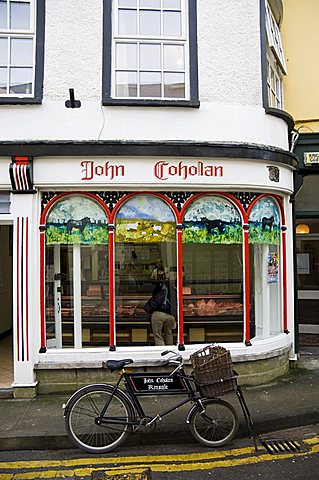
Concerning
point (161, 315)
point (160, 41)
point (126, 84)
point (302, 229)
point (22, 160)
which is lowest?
point (161, 315)

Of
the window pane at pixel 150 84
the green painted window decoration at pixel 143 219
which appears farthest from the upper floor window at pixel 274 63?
the green painted window decoration at pixel 143 219

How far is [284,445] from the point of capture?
17.8 ft

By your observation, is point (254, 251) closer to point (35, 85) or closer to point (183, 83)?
point (183, 83)

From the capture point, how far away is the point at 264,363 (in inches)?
294

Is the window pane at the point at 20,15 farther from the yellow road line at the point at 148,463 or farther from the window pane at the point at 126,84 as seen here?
the yellow road line at the point at 148,463

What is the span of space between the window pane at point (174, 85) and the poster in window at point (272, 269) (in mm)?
3081

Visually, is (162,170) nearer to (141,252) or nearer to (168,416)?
(141,252)

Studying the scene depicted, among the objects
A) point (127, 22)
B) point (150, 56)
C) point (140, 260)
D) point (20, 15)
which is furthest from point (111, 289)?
point (20, 15)

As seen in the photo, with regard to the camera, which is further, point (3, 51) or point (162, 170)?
point (3, 51)

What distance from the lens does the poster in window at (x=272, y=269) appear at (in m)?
7.97

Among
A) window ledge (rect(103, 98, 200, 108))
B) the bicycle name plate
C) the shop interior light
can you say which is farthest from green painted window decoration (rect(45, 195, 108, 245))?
the shop interior light

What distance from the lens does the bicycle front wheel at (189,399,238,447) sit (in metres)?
5.34

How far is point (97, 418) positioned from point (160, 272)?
3142 millimetres

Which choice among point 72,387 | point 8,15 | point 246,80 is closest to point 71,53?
point 8,15
